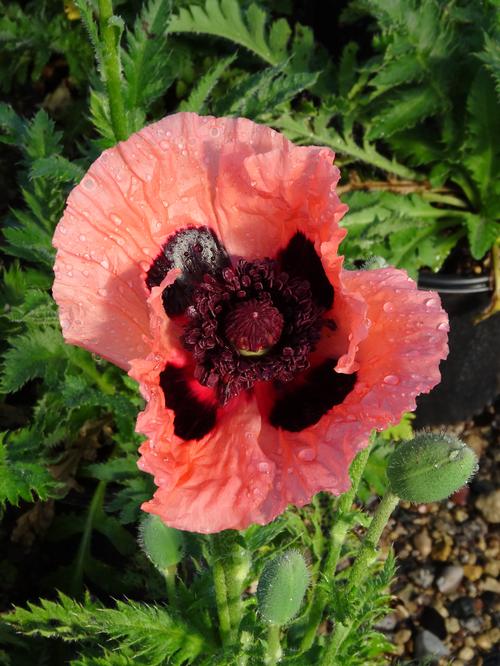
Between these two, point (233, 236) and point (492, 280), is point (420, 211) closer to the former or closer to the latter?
point (492, 280)

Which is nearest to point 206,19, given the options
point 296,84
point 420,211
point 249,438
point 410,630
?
point 296,84

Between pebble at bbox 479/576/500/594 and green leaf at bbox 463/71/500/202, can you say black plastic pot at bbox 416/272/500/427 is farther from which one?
pebble at bbox 479/576/500/594

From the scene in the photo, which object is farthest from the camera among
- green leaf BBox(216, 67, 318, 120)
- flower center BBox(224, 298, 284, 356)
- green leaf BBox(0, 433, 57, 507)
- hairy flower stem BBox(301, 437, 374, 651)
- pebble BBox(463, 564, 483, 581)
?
pebble BBox(463, 564, 483, 581)

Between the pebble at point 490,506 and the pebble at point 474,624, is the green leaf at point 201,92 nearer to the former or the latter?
the pebble at point 490,506

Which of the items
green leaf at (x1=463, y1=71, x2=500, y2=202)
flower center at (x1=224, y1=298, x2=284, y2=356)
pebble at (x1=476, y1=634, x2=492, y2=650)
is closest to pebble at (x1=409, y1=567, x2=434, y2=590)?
pebble at (x1=476, y1=634, x2=492, y2=650)

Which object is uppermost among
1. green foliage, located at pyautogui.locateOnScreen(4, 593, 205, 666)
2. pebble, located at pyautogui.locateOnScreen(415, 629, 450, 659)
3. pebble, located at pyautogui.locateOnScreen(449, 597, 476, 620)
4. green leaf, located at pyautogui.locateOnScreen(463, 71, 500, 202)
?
green foliage, located at pyautogui.locateOnScreen(4, 593, 205, 666)

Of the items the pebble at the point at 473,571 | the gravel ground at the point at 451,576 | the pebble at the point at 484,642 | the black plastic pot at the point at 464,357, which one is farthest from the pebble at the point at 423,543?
the black plastic pot at the point at 464,357

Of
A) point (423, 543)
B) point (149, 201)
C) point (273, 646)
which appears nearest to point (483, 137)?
point (423, 543)
